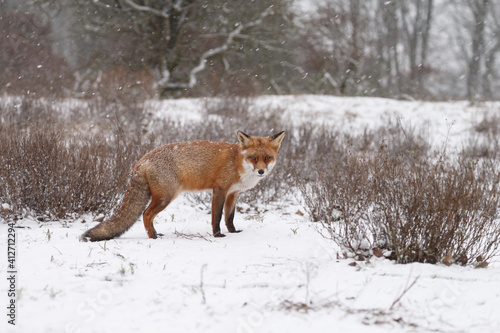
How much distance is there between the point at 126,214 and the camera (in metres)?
4.73

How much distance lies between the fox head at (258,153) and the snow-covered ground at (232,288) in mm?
876

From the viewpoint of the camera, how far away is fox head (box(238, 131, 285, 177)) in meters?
4.87

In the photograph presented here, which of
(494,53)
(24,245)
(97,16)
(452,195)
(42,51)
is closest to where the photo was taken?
(452,195)

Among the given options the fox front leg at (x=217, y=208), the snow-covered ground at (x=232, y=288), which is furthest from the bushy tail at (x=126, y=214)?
the fox front leg at (x=217, y=208)

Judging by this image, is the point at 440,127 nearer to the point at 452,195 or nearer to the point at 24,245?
the point at 452,195

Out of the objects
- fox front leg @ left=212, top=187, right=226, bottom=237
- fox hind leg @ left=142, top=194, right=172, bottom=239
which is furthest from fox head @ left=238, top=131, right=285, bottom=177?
fox hind leg @ left=142, top=194, right=172, bottom=239

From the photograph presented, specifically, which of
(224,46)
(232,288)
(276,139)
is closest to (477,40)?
(224,46)

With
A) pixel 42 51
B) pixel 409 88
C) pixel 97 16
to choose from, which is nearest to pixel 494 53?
pixel 409 88

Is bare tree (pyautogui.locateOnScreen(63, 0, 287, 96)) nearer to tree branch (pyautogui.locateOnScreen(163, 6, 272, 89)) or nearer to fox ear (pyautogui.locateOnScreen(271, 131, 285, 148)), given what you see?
tree branch (pyautogui.locateOnScreen(163, 6, 272, 89))

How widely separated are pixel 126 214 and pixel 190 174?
0.89 m

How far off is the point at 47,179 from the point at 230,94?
1180 cm

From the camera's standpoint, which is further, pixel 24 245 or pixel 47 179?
pixel 47 179

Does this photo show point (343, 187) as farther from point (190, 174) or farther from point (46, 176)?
point (46, 176)

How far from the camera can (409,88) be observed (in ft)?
92.5
